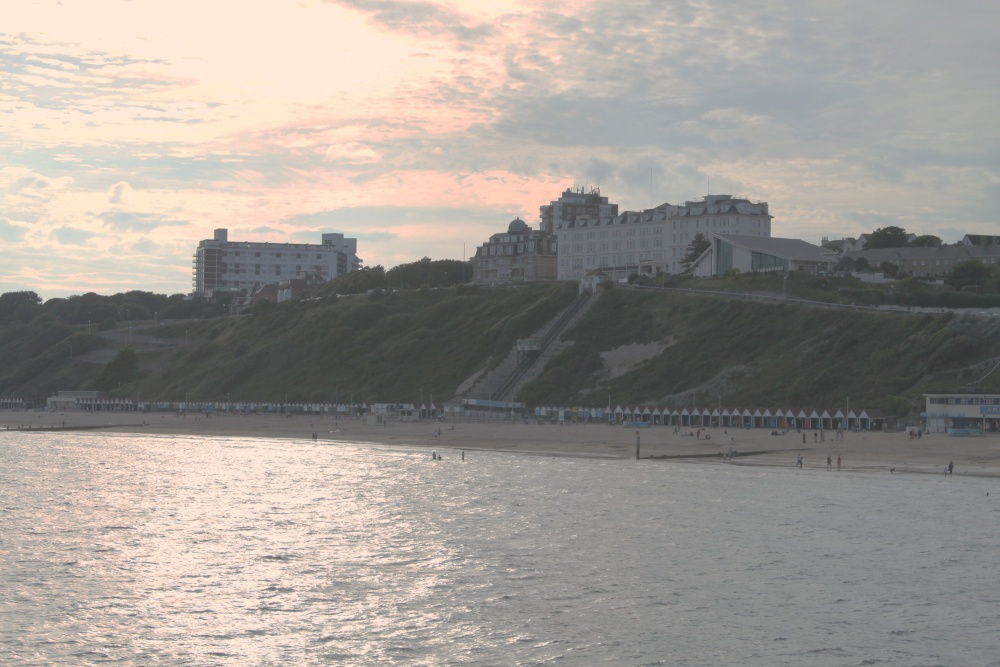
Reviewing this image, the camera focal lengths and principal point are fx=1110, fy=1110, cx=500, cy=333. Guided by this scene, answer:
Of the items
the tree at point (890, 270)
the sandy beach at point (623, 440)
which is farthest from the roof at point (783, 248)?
the sandy beach at point (623, 440)

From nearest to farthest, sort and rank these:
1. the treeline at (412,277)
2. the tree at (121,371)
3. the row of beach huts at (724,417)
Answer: the row of beach huts at (724,417)
the tree at (121,371)
the treeline at (412,277)

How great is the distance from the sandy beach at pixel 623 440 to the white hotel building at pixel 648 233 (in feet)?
195

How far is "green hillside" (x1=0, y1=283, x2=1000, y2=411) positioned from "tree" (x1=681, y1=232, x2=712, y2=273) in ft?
60.2

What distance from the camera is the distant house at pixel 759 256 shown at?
12312 centimetres

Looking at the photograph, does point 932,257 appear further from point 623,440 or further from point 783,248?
point 623,440

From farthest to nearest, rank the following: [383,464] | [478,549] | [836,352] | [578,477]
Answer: [836,352] → [383,464] → [578,477] → [478,549]

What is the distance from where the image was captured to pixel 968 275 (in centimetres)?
11519

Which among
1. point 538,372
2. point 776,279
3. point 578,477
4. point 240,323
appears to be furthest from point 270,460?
point 240,323

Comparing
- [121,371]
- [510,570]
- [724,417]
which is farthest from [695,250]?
[510,570]

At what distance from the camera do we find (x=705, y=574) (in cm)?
3544

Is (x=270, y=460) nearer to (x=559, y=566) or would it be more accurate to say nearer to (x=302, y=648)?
(x=559, y=566)

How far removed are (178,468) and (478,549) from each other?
3861 centimetres

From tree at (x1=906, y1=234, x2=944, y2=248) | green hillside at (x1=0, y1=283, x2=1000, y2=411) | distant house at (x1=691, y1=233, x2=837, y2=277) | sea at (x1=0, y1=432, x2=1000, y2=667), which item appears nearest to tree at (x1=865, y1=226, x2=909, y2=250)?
tree at (x1=906, y1=234, x2=944, y2=248)

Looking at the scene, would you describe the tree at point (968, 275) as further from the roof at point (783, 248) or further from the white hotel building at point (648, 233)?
the white hotel building at point (648, 233)
